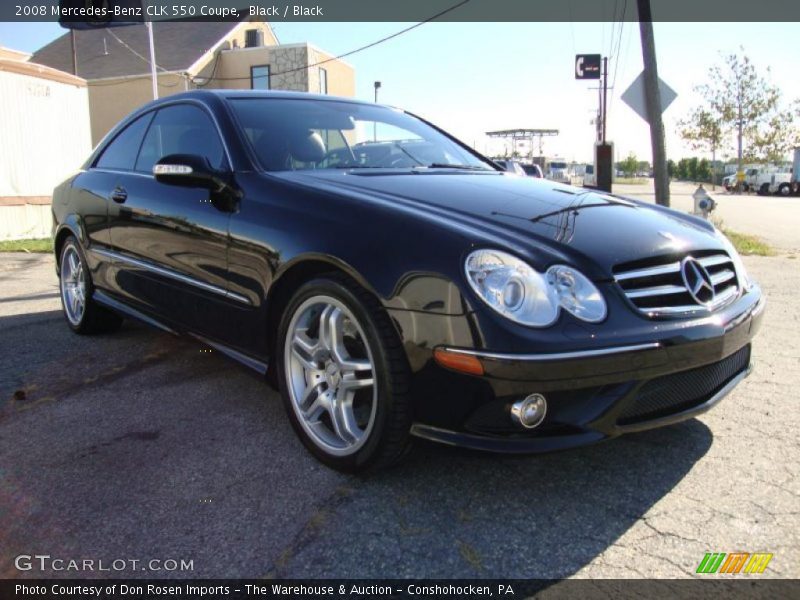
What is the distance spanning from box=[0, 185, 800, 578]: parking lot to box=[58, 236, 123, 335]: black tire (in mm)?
1070

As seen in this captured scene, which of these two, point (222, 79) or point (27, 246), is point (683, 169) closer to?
point (222, 79)

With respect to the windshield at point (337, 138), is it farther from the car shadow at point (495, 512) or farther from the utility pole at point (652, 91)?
the utility pole at point (652, 91)

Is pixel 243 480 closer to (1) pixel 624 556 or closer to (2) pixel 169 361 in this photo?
(1) pixel 624 556

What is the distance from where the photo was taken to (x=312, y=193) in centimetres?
269

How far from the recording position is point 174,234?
331 cm

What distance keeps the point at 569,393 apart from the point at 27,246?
1062cm

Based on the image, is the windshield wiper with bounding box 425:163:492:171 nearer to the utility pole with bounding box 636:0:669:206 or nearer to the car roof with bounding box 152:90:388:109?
the car roof with bounding box 152:90:388:109

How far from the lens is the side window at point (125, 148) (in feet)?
13.3

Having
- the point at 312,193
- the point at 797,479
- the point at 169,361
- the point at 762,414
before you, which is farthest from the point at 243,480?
the point at 762,414

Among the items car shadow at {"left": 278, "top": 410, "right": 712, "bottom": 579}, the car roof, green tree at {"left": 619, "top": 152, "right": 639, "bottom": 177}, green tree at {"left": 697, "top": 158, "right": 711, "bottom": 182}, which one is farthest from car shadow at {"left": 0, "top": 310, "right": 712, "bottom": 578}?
green tree at {"left": 619, "top": 152, "right": 639, "bottom": 177}

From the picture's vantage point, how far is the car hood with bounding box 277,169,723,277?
7.74 ft

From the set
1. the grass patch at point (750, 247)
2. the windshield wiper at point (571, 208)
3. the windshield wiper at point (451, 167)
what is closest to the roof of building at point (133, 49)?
the grass patch at point (750, 247)

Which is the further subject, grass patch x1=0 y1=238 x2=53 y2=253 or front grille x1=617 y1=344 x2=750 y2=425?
grass patch x1=0 y1=238 x2=53 y2=253

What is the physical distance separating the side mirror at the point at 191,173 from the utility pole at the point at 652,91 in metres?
7.72
